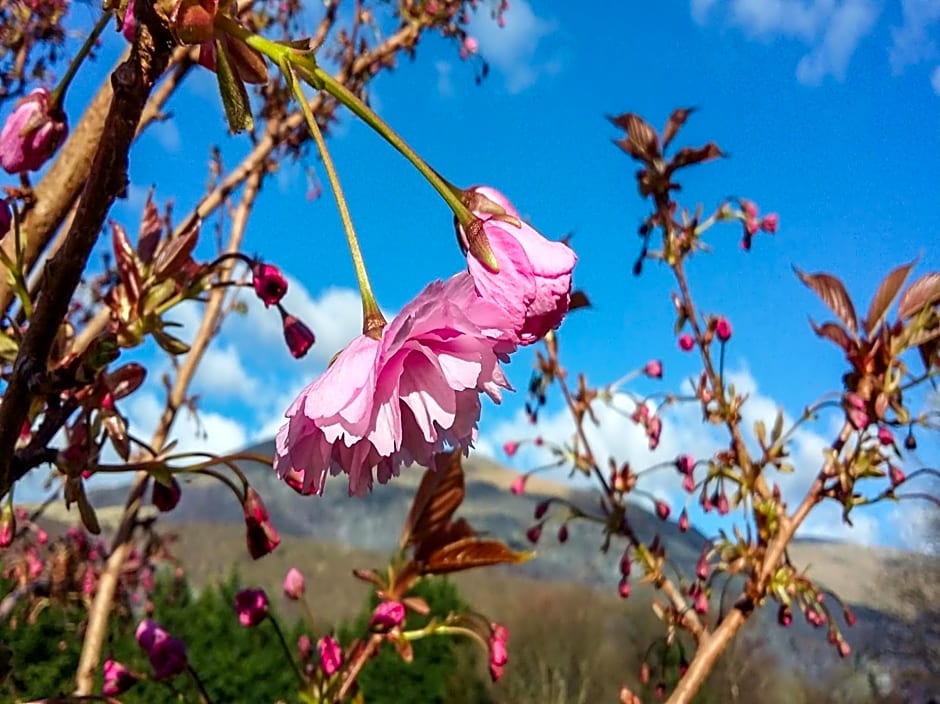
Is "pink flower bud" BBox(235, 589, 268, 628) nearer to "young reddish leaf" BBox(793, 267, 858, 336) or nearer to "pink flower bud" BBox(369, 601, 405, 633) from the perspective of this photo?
"pink flower bud" BBox(369, 601, 405, 633)

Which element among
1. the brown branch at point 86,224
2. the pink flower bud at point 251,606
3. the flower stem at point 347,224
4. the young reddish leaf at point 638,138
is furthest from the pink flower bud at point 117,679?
the young reddish leaf at point 638,138

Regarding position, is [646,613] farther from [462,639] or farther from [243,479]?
[243,479]

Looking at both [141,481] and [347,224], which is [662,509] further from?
[347,224]

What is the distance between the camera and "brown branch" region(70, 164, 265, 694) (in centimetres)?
103

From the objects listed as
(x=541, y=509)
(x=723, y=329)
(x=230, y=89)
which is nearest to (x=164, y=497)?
(x=230, y=89)

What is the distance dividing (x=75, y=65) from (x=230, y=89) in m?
0.13

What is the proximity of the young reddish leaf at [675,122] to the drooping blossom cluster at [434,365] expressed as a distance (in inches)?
34.0

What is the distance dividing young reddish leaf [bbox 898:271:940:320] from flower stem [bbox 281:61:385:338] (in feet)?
2.20

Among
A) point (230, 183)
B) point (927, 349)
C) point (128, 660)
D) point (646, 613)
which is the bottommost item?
point (128, 660)

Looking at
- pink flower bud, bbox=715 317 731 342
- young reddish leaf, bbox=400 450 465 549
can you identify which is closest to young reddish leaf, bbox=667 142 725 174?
pink flower bud, bbox=715 317 731 342

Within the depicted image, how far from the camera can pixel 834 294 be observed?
2.79 feet

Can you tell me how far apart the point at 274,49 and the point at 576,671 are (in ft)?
15.2

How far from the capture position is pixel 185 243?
0.49 metres

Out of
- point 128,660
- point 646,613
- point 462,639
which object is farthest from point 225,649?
point 646,613
